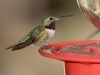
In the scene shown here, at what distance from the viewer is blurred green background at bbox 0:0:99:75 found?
1.48 m

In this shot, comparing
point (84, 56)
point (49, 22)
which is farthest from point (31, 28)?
point (84, 56)

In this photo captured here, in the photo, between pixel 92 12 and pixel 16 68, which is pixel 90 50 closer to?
pixel 92 12

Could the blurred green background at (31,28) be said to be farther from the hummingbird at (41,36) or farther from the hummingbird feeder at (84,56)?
the hummingbird feeder at (84,56)

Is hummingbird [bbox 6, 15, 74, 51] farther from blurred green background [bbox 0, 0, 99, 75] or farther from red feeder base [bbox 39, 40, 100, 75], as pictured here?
red feeder base [bbox 39, 40, 100, 75]

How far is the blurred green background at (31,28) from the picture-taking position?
1478 millimetres

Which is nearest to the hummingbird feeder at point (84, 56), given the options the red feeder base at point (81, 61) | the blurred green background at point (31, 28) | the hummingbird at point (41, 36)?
the red feeder base at point (81, 61)

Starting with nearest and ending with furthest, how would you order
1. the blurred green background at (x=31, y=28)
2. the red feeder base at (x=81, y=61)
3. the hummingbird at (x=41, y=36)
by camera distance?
the red feeder base at (x=81, y=61) < the hummingbird at (x=41, y=36) < the blurred green background at (x=31, y=28)

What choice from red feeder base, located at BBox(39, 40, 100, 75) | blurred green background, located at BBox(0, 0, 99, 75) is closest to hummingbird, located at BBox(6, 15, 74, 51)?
blurred green background, located at BBox(0, 0, 99, 75)

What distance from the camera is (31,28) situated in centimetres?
156

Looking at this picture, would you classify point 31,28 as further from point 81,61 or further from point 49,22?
point 81,61

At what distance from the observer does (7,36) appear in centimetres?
160

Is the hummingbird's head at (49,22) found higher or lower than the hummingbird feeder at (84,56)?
lower

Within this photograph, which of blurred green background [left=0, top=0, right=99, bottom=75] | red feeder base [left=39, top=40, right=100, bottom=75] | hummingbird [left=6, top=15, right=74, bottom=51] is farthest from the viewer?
blurred green background [left=0, top=0, right=99, bottom=75]

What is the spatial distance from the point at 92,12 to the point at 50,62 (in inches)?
29.7
